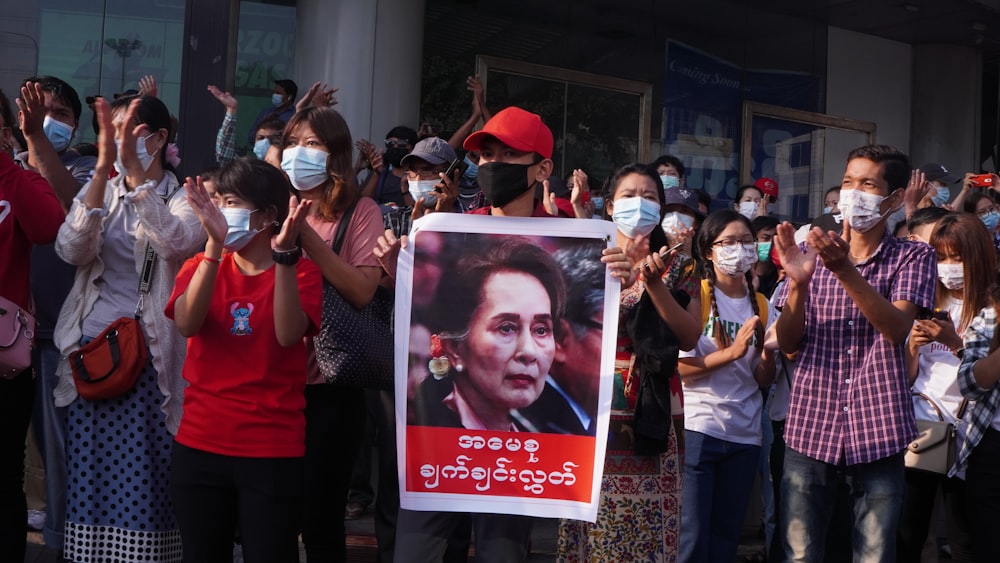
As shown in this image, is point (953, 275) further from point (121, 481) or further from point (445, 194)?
point (121, 481)

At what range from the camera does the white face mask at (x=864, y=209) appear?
182 inches

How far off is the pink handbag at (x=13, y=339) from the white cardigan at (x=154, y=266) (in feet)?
0.52

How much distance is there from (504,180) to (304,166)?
1.02 meters

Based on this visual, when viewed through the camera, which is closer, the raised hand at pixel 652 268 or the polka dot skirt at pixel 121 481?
the raised hand at pixel 652 268

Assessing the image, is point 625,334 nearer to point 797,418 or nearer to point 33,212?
point 797,418

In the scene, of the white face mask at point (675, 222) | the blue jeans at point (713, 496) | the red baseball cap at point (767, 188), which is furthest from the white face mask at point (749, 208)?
the blue jeans at point (713, 496)

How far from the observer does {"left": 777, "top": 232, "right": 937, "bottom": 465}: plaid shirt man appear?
450 centimetres

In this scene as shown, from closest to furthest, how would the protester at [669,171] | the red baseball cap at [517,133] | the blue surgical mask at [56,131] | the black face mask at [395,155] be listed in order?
the red baseball cap at [517,133] → the blue surgical mask at [56,131] → the black face mask at [395,155] → the protester at [669,171]

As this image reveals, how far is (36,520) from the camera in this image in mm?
6352

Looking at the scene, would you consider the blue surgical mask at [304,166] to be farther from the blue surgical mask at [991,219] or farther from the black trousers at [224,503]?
the blue surgical mask at [991,219]

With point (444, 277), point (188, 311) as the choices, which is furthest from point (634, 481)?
point (188, 311)

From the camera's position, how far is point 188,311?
13.3ft

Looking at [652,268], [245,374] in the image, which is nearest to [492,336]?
[652,268]

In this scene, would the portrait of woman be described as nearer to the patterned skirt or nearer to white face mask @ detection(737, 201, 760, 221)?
the patterned skirt
